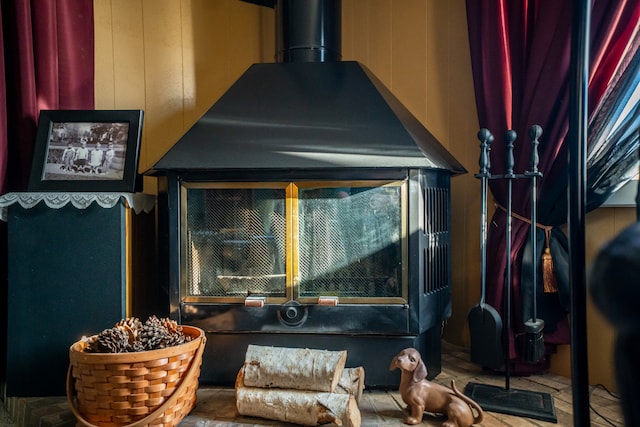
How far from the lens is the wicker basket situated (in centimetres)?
131

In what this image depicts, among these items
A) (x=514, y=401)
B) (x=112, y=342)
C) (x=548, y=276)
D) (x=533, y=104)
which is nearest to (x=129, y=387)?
(x=112, y=342)

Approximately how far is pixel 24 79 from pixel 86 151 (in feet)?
1.14

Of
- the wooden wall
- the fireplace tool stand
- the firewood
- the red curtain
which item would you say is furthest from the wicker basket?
the wooden wall

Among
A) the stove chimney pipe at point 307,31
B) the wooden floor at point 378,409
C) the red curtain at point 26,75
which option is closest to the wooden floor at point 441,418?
the wooden floor at point 378,409

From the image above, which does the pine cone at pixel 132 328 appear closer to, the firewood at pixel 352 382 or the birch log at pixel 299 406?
the birch log at pixel 299 406

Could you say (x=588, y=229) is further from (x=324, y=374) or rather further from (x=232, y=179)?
(x=232, y=179)

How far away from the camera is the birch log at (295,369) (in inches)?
56.0

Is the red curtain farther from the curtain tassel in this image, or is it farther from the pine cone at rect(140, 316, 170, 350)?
the curtain tassel

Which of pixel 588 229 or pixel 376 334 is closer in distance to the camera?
pixel 376 334

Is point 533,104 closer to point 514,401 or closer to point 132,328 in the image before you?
point 514,401

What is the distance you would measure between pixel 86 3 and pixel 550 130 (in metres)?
1.87

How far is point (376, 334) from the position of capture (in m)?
1.64

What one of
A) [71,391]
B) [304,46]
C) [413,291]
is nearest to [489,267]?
[413,291]

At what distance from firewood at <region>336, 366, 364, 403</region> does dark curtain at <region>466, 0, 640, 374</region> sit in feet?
2.09
